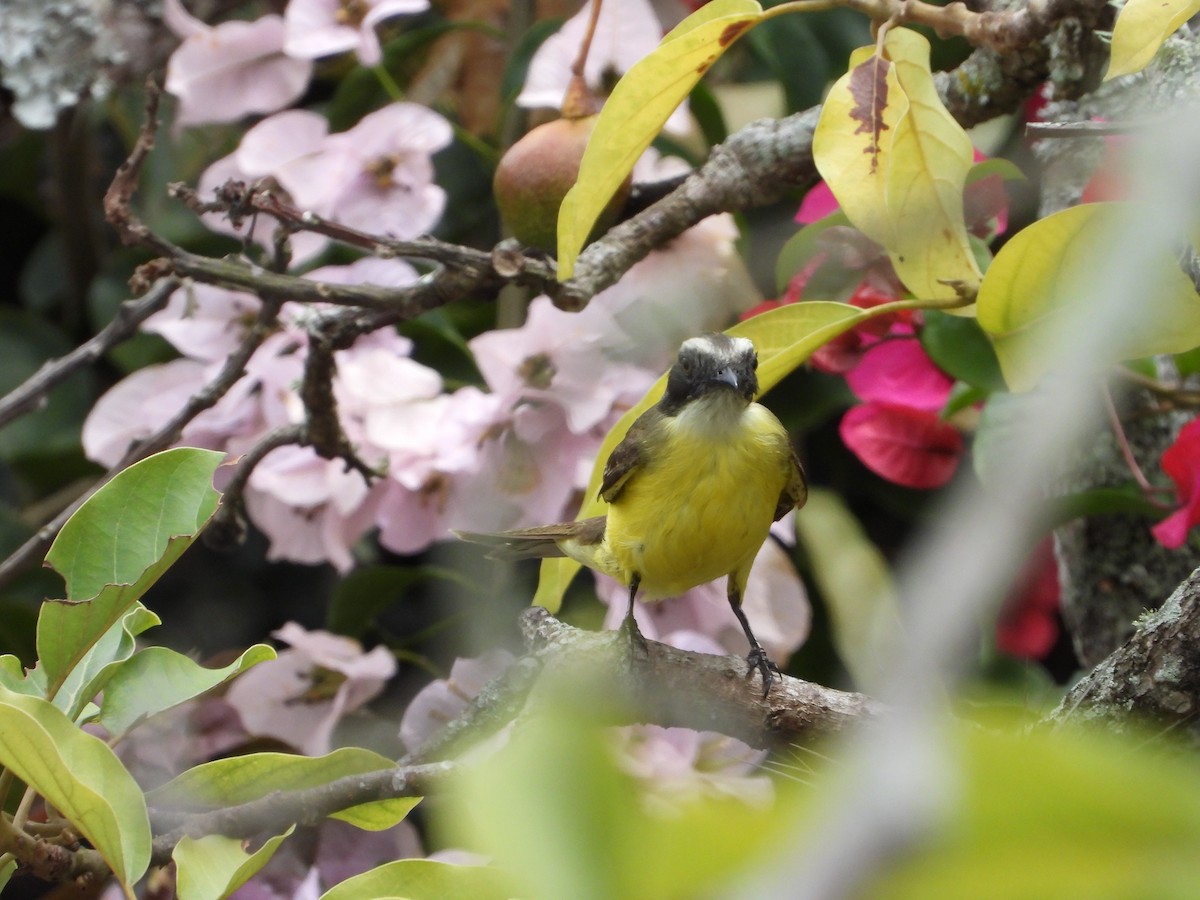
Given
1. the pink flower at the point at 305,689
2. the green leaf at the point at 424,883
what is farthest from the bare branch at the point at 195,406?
the green leaf at the point at 424,883

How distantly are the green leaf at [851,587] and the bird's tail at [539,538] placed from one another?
0.17m

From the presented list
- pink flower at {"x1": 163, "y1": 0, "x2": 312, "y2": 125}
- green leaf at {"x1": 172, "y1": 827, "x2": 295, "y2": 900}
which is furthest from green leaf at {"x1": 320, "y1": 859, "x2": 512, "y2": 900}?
pink flower at {"x1": 163, "y1": 0, "x2": 312, "y2": 125}

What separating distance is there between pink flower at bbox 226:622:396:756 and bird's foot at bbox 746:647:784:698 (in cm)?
31

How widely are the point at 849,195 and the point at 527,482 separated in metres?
0.37

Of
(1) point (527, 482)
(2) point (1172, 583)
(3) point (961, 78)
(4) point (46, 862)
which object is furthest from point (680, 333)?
(4) point (46, 862)

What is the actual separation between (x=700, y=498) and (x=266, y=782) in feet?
1.13

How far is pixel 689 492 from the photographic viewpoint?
0.81 meters

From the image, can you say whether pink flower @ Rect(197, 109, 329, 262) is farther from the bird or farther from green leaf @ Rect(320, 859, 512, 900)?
green leaf @ Rect(320, 859, 512, 900)

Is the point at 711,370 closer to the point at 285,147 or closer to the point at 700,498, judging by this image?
the point at 700,498

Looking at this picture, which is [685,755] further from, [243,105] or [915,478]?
[243,105]

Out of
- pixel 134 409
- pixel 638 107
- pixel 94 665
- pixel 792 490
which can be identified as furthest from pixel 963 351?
pixel 134 409

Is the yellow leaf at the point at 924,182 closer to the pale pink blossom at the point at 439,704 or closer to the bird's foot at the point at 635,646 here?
the bird's foot at the point at 635,646

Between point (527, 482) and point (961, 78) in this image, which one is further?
point (527, 482)

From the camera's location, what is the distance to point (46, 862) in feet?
1.71
